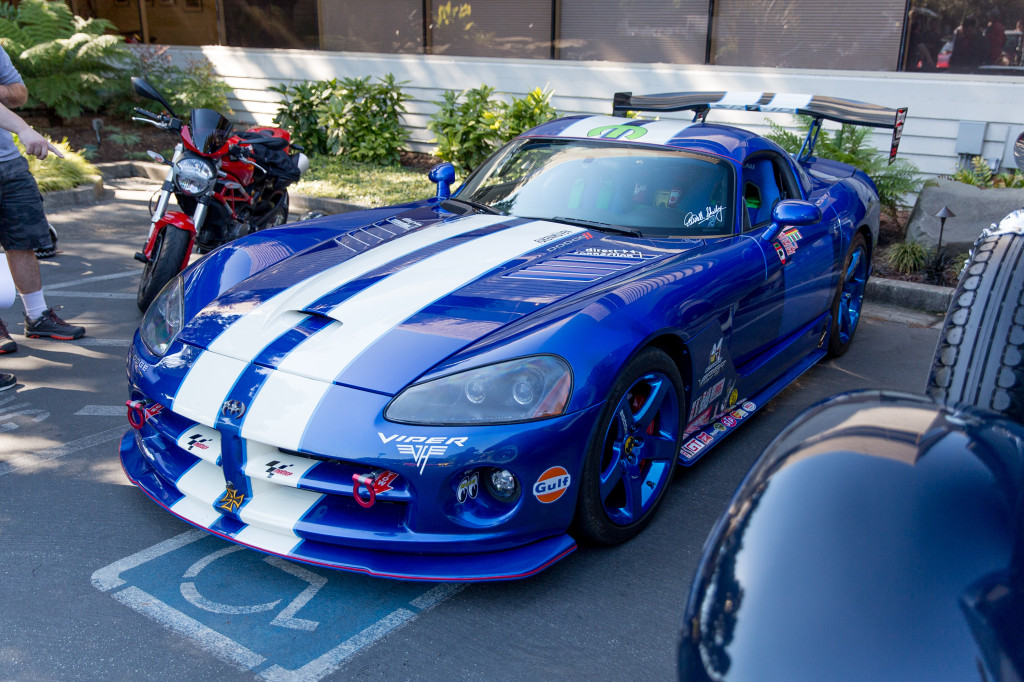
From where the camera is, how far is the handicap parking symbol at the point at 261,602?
2.30 m

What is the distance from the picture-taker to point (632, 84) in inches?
368

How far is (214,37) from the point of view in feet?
42.1

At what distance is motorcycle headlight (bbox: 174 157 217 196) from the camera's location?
5309 millimetres

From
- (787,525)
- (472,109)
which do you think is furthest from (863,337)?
(472,109)

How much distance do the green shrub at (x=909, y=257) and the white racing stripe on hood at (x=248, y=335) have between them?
4.37m

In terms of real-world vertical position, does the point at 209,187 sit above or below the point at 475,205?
below

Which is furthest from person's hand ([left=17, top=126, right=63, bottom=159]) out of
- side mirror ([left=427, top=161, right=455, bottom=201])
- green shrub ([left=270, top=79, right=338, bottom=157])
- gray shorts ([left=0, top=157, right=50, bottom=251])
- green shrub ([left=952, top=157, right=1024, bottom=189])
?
green shrub ([left=952, top=157, right=1024, bottom=189])

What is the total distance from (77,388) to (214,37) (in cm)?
1024

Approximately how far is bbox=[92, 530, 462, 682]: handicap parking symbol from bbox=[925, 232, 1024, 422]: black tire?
161cm

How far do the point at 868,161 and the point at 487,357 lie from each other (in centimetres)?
554

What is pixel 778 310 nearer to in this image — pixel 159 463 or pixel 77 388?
pixel 159 463

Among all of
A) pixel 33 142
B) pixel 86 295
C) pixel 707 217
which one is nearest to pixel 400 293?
pixel 707 217

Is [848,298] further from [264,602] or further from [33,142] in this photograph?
[33,142]

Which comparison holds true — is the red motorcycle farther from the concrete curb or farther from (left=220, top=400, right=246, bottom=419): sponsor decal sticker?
(left=220, top=400, right=246, bottom=419): sponsor decal sticker
